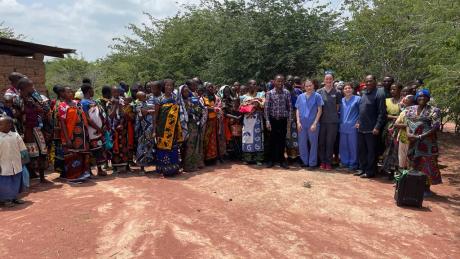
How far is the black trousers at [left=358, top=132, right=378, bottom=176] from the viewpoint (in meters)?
7.10

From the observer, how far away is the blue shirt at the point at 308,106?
7738mm

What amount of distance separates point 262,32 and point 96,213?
11.7 m

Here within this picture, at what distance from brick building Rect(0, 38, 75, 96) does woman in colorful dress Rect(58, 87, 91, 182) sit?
273 centimetres

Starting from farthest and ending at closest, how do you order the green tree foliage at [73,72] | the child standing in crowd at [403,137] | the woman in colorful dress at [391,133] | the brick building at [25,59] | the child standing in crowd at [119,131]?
the green tree foliage at [73,72], the brick building at [25,59], the child standing in crowd at [119,131], the woman in colorful dress at [391,133], the child standing in crowd at [403,137]

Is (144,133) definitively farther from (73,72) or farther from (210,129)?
(73,72)

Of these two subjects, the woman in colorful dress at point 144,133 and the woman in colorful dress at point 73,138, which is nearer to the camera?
the woman in colorful dress at point 73,138

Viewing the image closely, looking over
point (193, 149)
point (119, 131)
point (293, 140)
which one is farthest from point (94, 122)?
point (293, 140)

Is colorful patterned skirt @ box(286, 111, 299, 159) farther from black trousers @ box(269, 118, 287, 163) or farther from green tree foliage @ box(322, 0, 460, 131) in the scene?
green tree foliage @ box(322, 0, 460, 131)

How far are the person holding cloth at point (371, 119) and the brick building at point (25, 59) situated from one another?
742 centimetres

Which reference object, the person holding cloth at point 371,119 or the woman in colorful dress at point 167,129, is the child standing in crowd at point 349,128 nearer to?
the person holding cloth at point 371,119

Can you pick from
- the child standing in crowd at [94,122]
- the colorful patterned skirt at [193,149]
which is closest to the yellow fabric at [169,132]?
the colorful patterned skirt at [193,149]

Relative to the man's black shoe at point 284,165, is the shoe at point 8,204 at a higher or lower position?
lower

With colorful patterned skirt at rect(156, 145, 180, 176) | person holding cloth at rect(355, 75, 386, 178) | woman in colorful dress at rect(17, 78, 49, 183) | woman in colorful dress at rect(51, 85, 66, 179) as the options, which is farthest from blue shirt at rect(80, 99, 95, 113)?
person holding cloth at rect(355, 75, 386, 178)

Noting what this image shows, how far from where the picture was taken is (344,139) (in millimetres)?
7812
